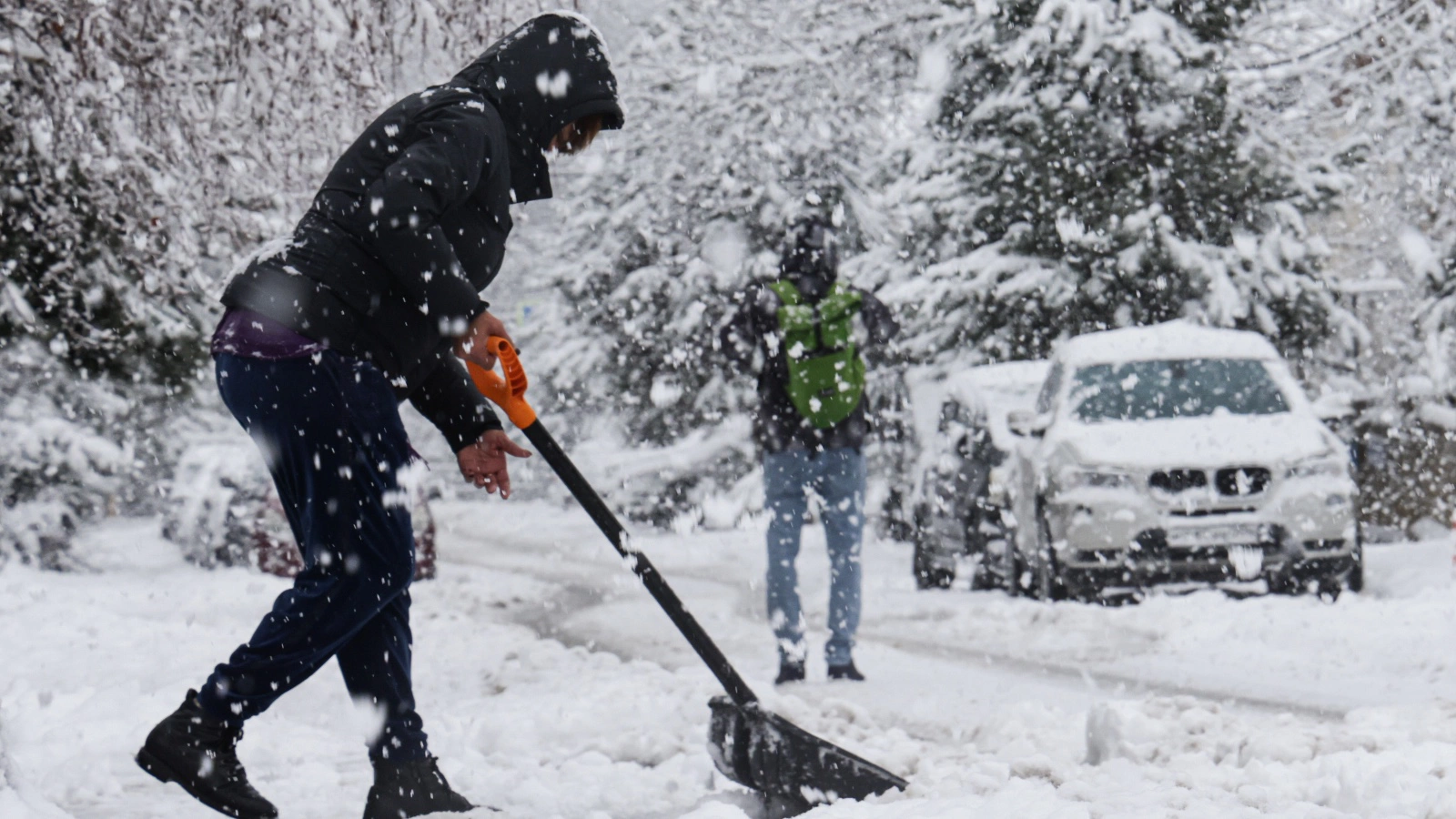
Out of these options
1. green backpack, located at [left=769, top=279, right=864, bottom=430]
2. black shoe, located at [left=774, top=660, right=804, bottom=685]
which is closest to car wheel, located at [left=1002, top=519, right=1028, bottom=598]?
green backpack, located at [left=769, top=279, right=864, bottom=430]

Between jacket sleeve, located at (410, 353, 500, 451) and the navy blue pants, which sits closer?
the navy blue pants

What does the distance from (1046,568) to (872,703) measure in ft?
11.2

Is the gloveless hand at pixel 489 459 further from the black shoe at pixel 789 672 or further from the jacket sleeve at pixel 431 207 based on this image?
the black shoe at pixel 789 672

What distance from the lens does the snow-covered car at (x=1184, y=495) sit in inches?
352

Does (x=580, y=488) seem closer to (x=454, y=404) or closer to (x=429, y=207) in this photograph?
(x=454, y=404)

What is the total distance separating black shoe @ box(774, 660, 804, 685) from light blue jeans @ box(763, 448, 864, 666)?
0.06 metres

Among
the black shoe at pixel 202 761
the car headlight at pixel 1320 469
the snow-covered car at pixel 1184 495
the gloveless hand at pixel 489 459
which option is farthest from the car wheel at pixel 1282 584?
the black shoe at pixel 202 761

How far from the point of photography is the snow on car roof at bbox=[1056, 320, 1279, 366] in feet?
33.7

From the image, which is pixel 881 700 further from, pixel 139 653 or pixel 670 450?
pixel 670 450

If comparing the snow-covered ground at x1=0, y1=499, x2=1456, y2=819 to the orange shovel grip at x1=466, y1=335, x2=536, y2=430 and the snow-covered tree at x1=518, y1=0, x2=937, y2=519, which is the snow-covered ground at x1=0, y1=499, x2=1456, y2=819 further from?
the snow-covered tree at x1=518, y1=0, x2=937, y2=519

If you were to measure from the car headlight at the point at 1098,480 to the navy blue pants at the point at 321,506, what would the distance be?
6.20 meters

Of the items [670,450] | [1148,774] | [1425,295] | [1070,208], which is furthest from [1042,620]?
[670,450]

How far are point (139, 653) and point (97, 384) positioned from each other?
6067 mm

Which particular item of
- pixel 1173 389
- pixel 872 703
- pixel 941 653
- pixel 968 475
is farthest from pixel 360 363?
pixel 968 475
